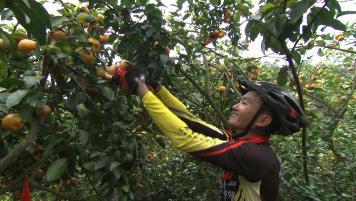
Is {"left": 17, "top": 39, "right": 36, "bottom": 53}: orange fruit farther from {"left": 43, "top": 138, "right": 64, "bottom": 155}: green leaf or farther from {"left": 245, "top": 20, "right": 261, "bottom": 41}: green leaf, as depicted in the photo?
{"left": 245, "top": 20, "right": 261, "bottom": 41}: green leaf

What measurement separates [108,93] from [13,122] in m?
0.45

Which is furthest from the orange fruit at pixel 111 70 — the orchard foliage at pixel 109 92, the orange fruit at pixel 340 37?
the orange fruit at pixel 340 37

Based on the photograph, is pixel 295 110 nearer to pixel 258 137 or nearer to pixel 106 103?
pixel 258 137

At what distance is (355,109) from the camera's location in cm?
396

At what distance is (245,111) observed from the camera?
7.04 ft

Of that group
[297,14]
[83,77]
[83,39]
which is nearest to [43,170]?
[83,77]

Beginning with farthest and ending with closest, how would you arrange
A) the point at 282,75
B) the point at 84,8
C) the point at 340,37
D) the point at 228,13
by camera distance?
the point at 340,37
the point at 228,13
the point at 282,75
the point at 84,8

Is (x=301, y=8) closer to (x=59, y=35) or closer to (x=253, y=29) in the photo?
(x=253, y=29)

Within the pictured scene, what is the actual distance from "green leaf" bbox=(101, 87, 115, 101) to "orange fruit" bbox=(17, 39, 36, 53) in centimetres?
38

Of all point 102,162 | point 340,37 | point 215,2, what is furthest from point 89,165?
point 340,37

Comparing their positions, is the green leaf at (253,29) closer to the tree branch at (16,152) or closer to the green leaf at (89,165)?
the green leaf at (89,165)

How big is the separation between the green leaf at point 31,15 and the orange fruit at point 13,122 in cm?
83

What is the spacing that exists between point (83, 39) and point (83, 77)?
0.70 feet

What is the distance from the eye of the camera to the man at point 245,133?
185 cm
